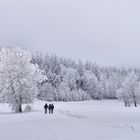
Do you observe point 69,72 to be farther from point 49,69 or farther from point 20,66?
point 20,66

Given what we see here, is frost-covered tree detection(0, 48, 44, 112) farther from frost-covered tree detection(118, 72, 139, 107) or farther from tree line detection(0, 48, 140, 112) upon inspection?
frost-covered tree detection(118, 72, 139, 107)

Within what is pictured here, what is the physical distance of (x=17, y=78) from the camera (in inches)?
2019

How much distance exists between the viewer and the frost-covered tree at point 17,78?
50.6 meters

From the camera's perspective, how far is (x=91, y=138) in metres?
18.9

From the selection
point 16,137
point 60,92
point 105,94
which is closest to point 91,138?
point 16,137

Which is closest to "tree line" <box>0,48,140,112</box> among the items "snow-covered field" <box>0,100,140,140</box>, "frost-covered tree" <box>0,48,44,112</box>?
"frost-covered tree" <box>0,48,44,112</box>

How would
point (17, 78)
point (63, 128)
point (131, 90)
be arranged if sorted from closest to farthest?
point (63, 128) → point (17, 78) → point (131, 90)

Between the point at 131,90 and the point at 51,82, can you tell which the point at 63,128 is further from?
the point at 51,82

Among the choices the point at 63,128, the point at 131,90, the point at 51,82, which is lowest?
the point at 63,128

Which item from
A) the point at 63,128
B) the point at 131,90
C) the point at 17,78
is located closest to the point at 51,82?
the point at 131,90

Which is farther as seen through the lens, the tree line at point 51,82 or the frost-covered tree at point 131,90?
the frost-covered tree at point 131,90

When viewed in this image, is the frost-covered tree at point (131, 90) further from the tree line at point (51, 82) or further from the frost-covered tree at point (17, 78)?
the frost-covered tree at point (17, 78)

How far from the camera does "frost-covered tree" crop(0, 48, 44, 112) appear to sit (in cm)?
5056

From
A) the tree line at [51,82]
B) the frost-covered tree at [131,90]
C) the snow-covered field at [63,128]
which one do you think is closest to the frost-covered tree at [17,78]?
the tree line at [51,82]
